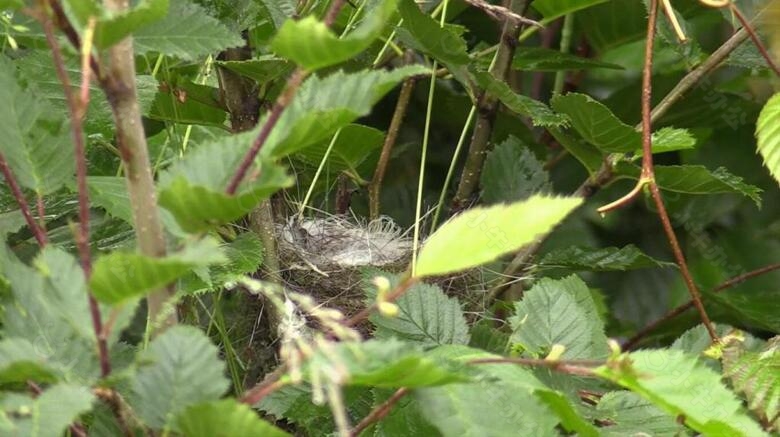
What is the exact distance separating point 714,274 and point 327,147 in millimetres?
915

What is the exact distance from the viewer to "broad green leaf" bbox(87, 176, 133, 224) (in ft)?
2.41

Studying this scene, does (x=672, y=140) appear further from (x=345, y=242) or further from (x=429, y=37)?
(x=345, y=242)

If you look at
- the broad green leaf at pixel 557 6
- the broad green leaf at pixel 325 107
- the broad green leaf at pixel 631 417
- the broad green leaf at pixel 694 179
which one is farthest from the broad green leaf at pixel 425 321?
the broad green leaf at pixel 557 6

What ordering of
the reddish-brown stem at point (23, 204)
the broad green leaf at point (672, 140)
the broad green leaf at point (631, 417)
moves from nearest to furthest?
the reddish-brown stem at point (23, 204), the broad green leaf at point (631, 417), the broad green leaf at point (672, 140)

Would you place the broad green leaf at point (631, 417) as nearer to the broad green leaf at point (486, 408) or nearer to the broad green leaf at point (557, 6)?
the broad green leaf at point (486, 408)

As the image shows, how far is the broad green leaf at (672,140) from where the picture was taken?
0.92 meters

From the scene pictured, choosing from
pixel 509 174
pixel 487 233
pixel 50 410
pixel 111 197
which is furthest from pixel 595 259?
pixel 50 410

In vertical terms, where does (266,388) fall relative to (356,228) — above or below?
above

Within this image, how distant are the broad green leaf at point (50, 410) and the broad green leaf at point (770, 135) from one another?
0.56 metres

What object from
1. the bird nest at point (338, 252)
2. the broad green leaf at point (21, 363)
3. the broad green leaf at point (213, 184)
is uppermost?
the broad green leaf at point (213, 184)

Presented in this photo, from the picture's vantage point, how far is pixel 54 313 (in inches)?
20.5

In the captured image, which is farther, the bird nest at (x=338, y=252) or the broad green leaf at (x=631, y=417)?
the bird nest at (x=338, y=252)

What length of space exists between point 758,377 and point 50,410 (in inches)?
19.4

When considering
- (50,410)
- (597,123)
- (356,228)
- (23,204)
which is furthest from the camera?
(356,228)
